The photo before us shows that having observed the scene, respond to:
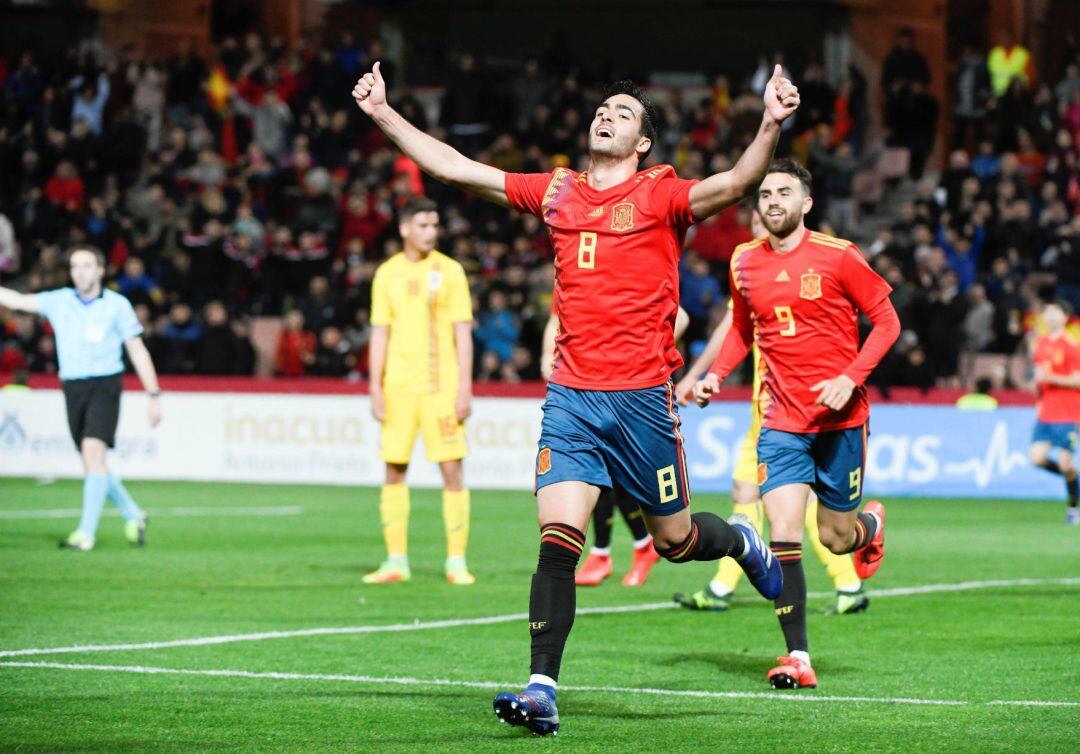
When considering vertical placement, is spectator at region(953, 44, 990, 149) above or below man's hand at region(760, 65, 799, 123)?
above

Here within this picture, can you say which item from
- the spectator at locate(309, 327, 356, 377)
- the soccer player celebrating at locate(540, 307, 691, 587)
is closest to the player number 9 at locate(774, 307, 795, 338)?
the soccer player celebrating at locate(540, 307, 691, 587)

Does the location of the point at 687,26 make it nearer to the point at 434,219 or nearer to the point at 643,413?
the point at 434,219

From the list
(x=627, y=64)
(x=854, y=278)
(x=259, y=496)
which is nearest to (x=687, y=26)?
(x=627, y=64)

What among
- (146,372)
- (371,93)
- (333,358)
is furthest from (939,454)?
(371,93)

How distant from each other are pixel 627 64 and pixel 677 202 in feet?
84.3

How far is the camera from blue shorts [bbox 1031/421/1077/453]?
19.0 metres

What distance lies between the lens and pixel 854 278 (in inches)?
348

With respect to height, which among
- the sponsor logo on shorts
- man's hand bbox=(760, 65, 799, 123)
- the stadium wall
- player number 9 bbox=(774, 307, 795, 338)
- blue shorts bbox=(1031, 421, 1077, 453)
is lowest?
the stadium wall

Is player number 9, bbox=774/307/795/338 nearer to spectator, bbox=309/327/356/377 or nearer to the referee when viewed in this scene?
Answer: the referee

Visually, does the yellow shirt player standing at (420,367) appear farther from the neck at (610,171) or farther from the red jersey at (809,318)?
the neck at (610,171)

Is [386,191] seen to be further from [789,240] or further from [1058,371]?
[789,240]

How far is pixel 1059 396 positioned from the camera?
18969 mm

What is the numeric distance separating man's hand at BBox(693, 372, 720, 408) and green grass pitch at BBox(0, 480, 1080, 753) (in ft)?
4.31

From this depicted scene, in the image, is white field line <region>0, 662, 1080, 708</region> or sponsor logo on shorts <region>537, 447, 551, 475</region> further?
white field line <region>0, 662, 1080, 708</region>
